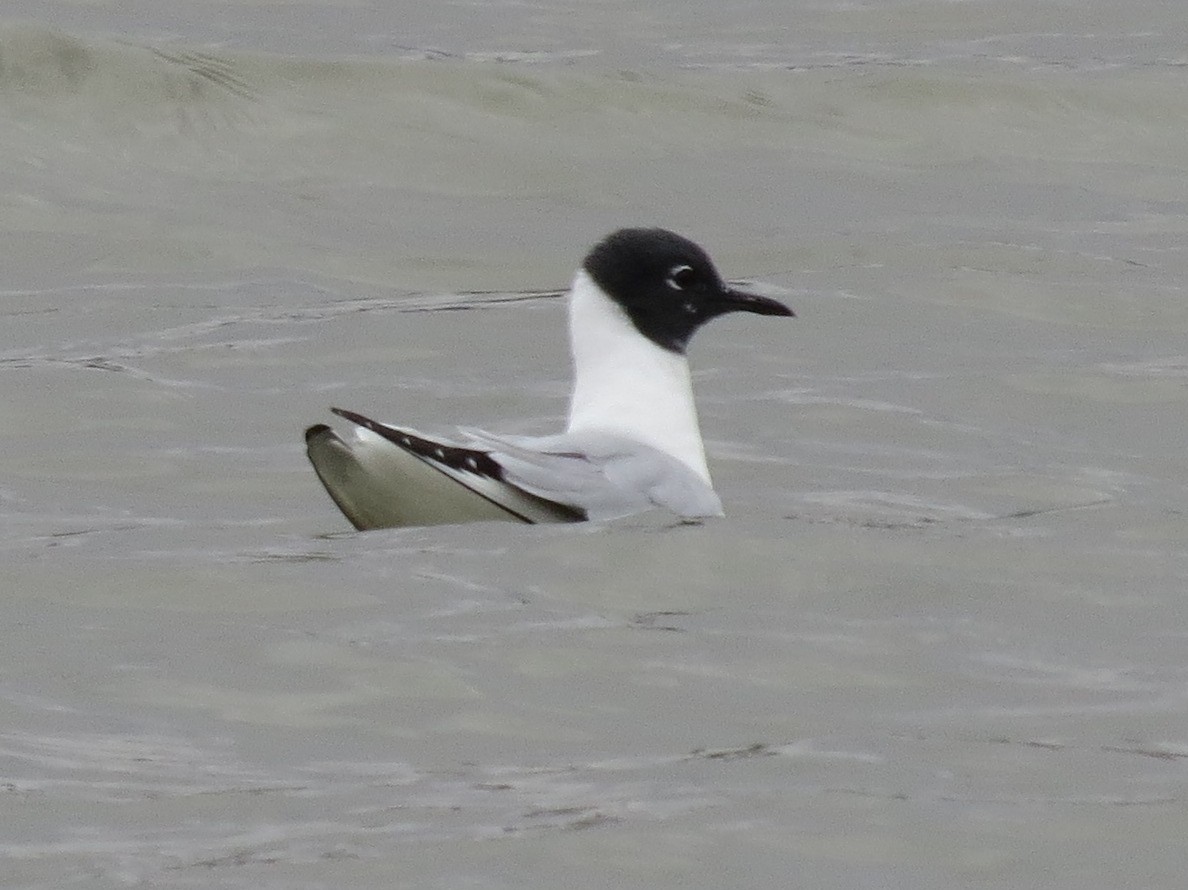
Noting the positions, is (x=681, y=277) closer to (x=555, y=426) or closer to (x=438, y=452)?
(x=438, y=452)

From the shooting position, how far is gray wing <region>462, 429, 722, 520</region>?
8.00 meters

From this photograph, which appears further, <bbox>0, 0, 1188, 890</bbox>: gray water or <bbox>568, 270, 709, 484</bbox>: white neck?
<bbox>568, 270, 709, 484</bbox>: white neck

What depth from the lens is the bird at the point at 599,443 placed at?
Answer: 25.8 feet

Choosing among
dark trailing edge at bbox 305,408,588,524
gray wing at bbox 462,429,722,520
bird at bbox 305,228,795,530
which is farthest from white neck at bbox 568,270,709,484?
dark trailing edge at bbox 305,408,588,524

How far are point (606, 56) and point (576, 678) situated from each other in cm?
1104

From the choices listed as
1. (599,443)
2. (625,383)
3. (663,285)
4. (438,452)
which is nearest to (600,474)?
(599,443)

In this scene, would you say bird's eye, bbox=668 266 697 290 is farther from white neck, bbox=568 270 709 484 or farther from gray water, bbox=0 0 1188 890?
gray water, bbox=0 0 1188 890

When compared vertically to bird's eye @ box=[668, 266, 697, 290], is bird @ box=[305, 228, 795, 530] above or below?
below

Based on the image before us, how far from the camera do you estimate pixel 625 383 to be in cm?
895

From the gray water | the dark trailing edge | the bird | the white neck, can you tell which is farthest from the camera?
the white neck

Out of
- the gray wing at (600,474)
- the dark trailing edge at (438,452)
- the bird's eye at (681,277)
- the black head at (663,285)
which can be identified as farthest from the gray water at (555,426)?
the bird's eye at (681,277)

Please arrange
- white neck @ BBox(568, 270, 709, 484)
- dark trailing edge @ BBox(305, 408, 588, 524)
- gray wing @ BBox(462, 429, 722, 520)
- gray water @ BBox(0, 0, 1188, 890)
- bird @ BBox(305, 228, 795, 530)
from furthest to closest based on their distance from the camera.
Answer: white neck @ BBox(568, 270, 709, 484) < gray wing @ BBox(462, 429, 722, 520) < bird @ BBox(305, 228, 795, 530) < dark trailing edge @ BBox(305, 408, 588, 524) < gray water @ BBox(0, 0, 1188, 890)

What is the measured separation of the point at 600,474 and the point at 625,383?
2.54 feet

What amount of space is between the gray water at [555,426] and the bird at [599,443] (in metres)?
0.11
